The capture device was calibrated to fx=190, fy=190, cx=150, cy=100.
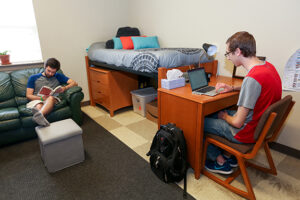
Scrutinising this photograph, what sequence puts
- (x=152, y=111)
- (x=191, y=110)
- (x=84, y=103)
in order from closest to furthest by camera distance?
(x=191, y=110) → (x=152, y=111) → (x=84, y=103)

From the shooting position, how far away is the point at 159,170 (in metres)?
1.63

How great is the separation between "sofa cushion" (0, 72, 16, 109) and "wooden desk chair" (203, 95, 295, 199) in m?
2.55

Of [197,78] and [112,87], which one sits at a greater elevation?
[197,78]

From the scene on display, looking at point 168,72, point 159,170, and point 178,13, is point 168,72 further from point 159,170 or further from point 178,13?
point 178,13

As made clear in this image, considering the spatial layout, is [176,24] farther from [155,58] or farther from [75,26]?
[75,26]

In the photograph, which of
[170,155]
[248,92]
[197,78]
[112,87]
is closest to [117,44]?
[112,87]

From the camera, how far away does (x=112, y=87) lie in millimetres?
2910

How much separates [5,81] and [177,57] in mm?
2315

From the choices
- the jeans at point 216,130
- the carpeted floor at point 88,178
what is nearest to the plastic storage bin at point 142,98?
the carpeted floor at point 88,178

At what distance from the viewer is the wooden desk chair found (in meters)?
1.18

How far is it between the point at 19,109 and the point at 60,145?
963 mm

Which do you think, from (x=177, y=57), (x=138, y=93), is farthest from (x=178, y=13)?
(x=138, y=93)

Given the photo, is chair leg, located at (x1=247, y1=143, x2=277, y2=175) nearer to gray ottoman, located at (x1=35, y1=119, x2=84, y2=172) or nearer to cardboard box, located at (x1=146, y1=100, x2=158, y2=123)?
cardboard box, located at (x1=146, y1=100, x2=158, y2=123)

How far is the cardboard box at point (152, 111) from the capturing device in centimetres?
273
